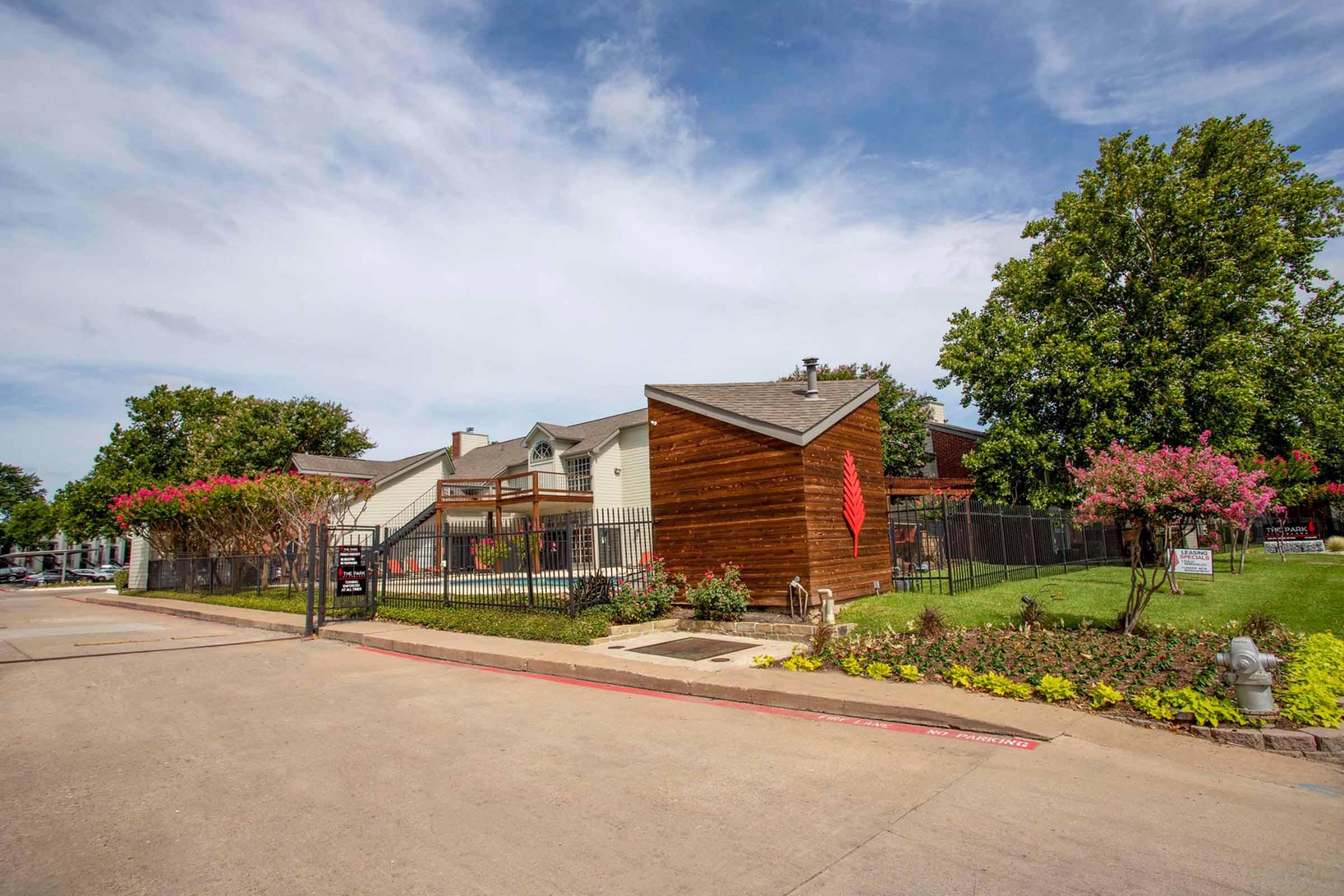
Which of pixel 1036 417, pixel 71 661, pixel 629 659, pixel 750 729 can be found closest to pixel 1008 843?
pixel 750 729

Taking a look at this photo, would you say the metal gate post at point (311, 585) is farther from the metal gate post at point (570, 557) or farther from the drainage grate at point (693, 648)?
the drainage grate at point (693, 648)

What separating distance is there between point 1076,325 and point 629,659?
22.6m

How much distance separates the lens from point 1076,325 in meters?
25.8

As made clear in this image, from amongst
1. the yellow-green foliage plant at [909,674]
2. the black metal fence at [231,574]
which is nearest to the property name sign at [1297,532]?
the yellow-green foliage plant at [909,674]

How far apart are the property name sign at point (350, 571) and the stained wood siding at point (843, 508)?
9.46 metres

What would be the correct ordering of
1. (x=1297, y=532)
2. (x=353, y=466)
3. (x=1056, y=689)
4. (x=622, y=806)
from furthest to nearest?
1. (x=353, y=466)
2. (x=1297, y=532)
3. (x=1056, y=689)
4. (x=622, y=806)

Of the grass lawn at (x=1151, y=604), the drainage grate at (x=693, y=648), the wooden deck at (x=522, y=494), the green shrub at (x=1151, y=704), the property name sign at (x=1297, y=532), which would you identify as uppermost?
the wooden deck at (x=522, y=494)

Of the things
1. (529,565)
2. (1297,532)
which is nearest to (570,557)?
(529,565)

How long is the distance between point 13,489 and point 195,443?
57.9 metres

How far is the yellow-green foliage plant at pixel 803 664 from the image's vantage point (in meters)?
9.27

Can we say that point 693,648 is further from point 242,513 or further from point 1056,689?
point 242,513

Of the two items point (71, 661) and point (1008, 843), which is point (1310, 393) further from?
point (71, 661)

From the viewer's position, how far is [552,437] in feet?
114

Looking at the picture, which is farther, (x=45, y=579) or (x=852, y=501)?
(x=45, y=579)
